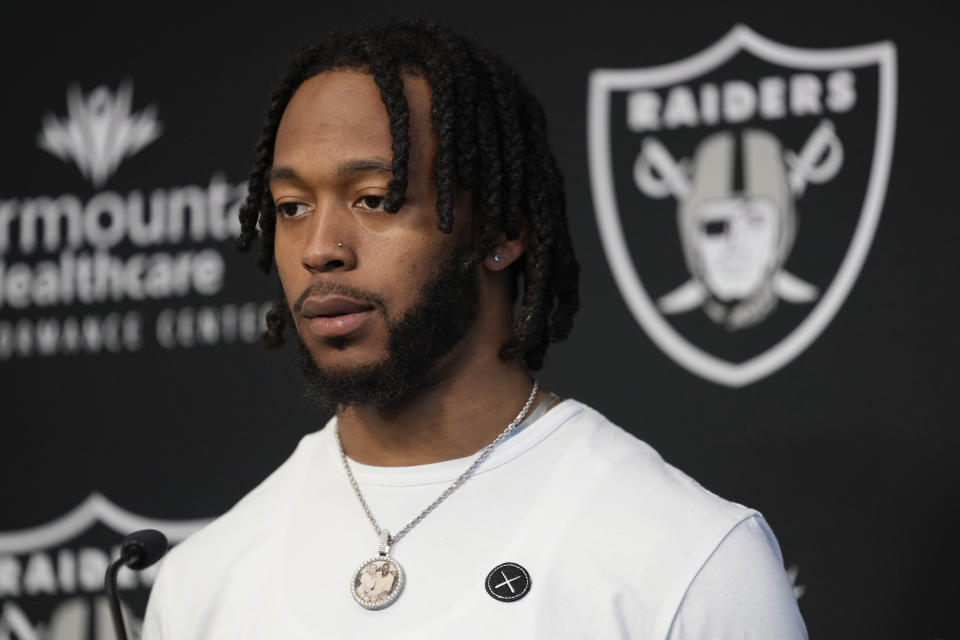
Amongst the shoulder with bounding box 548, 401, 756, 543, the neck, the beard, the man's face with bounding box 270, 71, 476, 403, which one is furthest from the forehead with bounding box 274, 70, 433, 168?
the shoulder with bounding box 548, 401, 756, 543

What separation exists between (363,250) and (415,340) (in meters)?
0.12

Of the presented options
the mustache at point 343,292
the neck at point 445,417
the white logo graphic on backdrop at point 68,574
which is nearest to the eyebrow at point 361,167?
the mustache at point 343,292

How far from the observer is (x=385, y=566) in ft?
4.91

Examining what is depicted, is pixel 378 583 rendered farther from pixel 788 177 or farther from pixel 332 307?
pixel 788 177

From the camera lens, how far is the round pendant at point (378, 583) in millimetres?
1465

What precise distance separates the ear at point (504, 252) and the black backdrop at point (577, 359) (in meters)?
0.64

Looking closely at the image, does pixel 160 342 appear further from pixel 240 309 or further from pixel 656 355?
pixel 656 355

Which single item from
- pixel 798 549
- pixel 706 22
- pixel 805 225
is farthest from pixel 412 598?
pixel 706 22

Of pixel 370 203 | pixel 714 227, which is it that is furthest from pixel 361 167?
pixel 714 227

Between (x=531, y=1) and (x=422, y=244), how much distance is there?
1009 millimetres

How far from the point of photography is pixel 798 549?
6.93 ft

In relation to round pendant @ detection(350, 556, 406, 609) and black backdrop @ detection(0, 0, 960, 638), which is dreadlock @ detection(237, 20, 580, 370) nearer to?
round pendant @ detection(350, 556, 406, 609)

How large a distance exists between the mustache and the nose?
0.07 ft

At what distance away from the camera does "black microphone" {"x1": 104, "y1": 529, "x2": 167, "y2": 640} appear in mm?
1449
